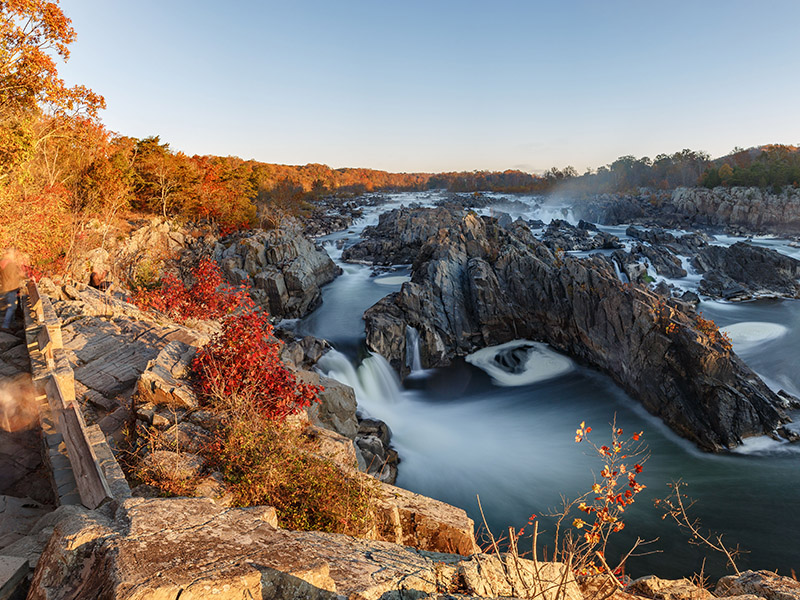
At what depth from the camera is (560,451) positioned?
13836 millimetres

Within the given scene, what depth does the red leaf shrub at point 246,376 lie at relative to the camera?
6273 millimetres

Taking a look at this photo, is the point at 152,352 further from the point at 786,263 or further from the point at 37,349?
the point at 786,263

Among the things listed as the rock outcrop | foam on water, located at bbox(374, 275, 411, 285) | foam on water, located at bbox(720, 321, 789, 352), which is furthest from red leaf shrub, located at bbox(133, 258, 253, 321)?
foam on water, located at bbox(720, 321, 789, 352)

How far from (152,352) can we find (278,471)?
5445 millimetres

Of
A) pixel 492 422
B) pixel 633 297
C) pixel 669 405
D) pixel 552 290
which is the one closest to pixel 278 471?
pixel 492 422

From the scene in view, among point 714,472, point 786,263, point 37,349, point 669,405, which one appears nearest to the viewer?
point 37,349

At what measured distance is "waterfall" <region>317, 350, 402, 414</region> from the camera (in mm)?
16453

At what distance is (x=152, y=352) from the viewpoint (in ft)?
28.0

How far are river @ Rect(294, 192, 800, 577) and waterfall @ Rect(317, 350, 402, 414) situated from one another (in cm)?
5

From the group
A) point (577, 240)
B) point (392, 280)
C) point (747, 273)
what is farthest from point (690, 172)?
point (392, 280)

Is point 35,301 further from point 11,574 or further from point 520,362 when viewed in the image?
point 520,362

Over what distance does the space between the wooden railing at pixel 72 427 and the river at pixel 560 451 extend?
6920 mm

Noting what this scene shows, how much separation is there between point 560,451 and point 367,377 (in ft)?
26.3

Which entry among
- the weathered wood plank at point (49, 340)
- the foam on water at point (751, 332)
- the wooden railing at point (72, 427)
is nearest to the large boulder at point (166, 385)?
the wooden railing at point (72, 427)
